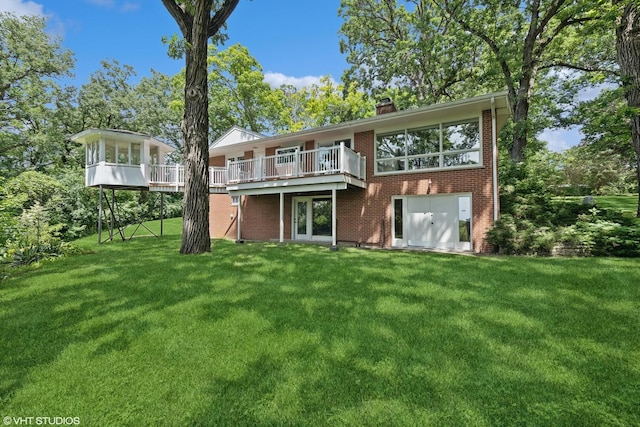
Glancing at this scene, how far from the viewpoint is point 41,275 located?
6004mm

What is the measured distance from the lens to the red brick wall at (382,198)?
9.37 meters

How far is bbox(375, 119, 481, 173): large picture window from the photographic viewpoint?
384 inches

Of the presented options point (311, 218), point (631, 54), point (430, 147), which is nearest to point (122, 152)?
point (311, 218)

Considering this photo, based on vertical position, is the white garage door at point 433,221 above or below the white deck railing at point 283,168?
below

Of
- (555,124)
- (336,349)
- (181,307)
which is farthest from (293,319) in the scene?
(555,124)

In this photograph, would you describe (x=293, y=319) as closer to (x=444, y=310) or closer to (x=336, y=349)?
(x=336, y=349)

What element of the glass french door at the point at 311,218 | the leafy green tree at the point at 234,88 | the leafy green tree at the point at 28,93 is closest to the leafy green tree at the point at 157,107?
the leafy green tree at the point at 234,88

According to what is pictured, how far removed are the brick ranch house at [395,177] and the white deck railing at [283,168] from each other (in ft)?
0.14

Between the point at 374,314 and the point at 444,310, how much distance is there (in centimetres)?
96

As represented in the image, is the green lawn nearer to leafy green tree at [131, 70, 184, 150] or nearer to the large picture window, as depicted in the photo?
the large picture window

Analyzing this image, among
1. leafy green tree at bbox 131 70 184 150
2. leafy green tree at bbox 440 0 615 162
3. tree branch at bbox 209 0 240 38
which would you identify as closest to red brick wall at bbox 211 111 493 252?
leafy green tree at bbox 440 0 615 162

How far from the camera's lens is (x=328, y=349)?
3051mm

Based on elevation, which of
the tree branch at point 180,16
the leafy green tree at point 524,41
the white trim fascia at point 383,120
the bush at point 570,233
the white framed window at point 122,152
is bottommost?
the bush at point 570,233

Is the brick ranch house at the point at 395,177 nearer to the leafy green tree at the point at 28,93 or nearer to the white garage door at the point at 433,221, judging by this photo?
the white garage door at the point at 433,221
